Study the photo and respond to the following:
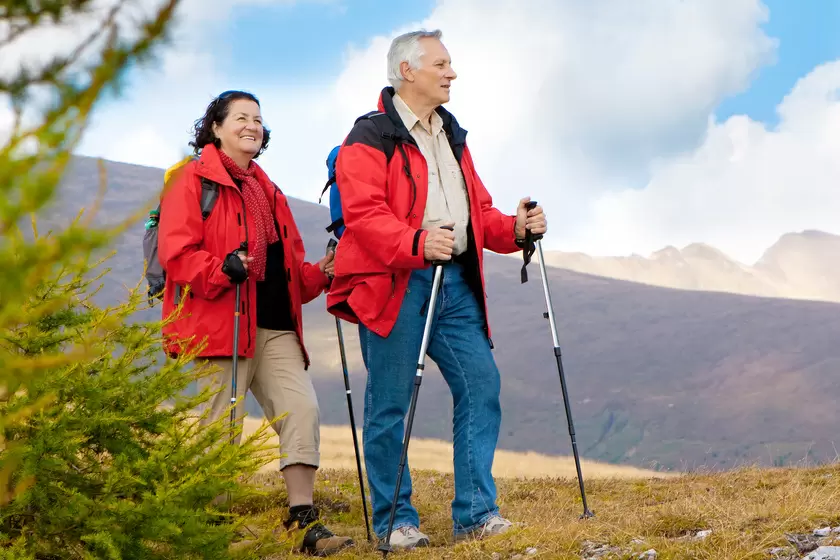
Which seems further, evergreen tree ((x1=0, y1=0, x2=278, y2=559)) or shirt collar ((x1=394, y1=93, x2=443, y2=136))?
shirt collar ((x1=394, y1=93, x2=443, y2=136))

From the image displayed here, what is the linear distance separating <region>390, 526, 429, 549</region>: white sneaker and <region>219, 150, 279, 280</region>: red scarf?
1.84 meters

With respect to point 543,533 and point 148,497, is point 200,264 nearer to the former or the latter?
point 148,497

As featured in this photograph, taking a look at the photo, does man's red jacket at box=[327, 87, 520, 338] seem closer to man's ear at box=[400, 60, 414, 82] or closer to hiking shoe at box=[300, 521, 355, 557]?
man's ear at box=[400, 60, 414, 82]

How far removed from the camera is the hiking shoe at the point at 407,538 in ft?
19.2

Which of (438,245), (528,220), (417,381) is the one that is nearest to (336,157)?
(438,245)

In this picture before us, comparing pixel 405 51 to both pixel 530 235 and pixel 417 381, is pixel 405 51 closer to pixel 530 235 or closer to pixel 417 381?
pixel 530 235

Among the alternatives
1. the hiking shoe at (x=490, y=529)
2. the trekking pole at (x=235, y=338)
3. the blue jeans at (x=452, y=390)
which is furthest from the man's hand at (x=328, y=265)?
the hiking shoe at (x=490, y=529)

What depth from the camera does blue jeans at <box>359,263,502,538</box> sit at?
19.3 ft

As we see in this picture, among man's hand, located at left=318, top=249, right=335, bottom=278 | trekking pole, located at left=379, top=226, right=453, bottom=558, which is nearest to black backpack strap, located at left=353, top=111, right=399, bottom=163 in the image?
trekking pole, located at left=379, top=226, right=453, bottom=558

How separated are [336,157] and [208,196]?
2.91 ft

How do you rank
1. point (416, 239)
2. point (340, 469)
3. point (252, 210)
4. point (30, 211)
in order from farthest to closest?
1. point (340, 469)
2. point (252, 210)
3. point (416, 239)
4. point (30, 211)

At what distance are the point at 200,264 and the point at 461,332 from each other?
167 cm

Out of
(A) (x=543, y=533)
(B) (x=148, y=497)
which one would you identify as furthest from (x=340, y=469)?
(B) (x=148, y=497)

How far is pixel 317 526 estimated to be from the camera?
6.49m
